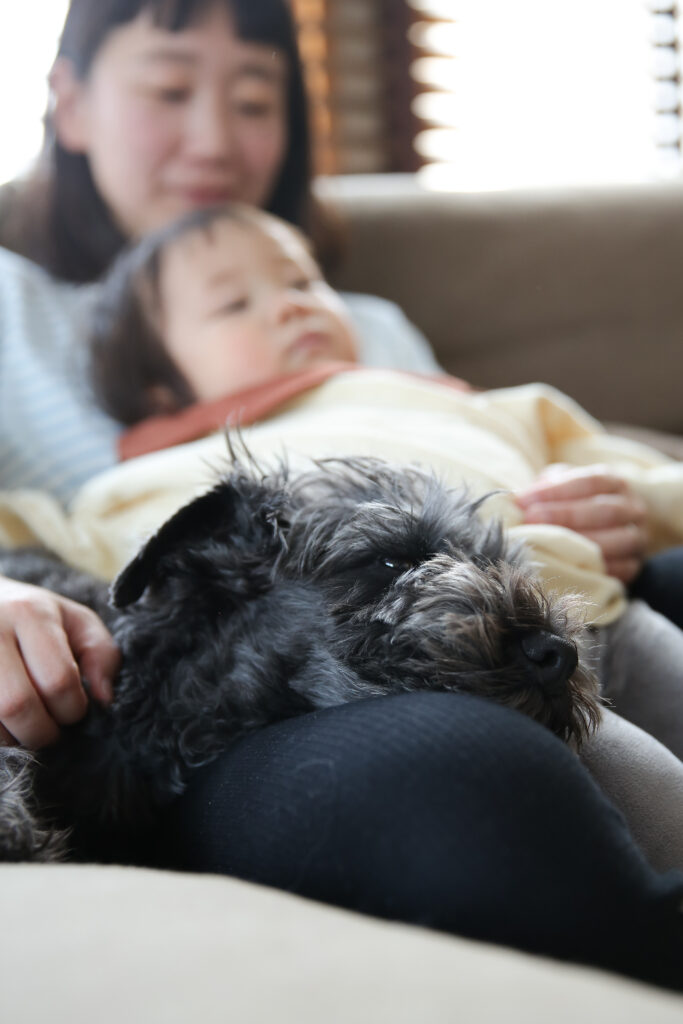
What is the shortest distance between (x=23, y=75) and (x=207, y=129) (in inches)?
21.9

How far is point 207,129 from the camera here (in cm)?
181

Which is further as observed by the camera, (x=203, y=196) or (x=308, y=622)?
(x=203, y=196)

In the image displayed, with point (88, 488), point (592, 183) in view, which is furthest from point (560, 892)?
point (592, 183)

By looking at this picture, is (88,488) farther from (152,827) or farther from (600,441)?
(600,441)

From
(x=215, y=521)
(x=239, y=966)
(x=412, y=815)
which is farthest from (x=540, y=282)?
(x=239, y=966)

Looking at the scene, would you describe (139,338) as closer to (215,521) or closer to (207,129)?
(207,129)

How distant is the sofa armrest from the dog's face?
4.54ft

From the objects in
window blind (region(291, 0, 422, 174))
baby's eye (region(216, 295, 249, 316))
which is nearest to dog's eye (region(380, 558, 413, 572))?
baby's eye (region(216, 295, 249, 316))

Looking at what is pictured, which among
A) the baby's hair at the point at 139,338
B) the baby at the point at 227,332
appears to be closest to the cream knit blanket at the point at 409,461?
the baby at the point at 227,332

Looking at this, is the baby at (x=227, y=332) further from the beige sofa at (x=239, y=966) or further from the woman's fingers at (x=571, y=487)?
the beige sofa at (x=239, y=966)

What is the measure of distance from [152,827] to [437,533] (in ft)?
1.33

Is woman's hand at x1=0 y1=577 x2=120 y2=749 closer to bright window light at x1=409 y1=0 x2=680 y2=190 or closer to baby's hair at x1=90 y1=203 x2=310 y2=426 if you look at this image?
baby's hair at x1=90 y1=203 x2=310 y2=426

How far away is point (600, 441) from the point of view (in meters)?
1.61

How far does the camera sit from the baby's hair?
5.30ft
